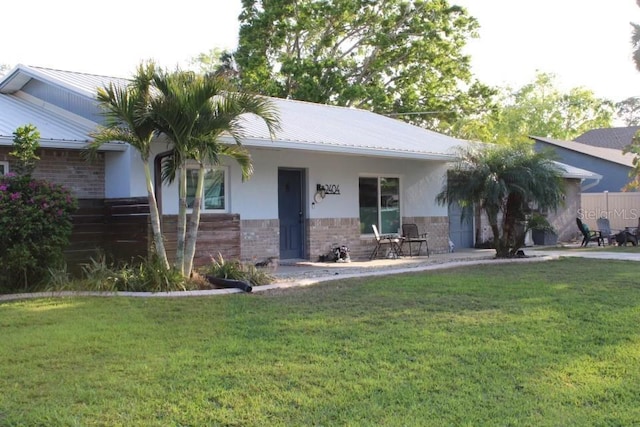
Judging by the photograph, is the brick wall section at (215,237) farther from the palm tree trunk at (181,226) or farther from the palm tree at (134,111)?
the palm tree at (134,111)

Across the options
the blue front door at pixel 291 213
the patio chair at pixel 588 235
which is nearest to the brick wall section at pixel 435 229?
the blue front door at pixel 291 213

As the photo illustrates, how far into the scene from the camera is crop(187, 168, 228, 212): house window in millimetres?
12984

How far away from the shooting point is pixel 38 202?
9.61m

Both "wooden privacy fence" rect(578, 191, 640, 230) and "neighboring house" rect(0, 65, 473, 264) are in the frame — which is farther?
"wooden privacy fence" rect(578, 191, 640, 230)

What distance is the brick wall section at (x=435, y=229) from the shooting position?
17.3m

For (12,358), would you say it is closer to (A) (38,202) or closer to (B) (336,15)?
(A) (38,202)

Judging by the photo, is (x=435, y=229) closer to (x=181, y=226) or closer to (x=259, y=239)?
(x=259, y=239)

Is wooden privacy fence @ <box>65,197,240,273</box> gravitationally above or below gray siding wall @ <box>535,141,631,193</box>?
below

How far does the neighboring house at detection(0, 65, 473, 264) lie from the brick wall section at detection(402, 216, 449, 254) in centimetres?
3

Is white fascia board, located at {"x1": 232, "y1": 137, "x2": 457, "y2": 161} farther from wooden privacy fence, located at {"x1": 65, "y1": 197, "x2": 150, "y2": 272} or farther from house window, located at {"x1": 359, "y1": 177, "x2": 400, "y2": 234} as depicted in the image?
wooden privacy fence, located at {"x1": 65, "y1": 197, "x2": 150, "y2": 272}

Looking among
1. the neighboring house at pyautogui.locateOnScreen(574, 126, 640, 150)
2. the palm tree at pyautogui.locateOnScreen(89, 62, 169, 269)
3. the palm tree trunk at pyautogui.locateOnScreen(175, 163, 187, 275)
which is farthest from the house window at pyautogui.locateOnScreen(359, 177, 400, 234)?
the neighboring house at pyautogui.locateOnScreen(574, 126, 640, 150)

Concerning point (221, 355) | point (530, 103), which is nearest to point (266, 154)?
point (221, 355)

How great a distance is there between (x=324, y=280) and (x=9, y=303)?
4975 mm

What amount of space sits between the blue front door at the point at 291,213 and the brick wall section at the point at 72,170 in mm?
4218
